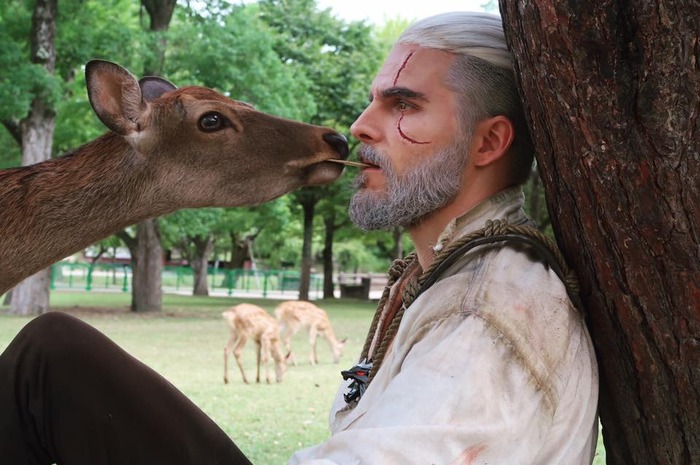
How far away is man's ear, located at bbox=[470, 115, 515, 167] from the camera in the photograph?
207cm

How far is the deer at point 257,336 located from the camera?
998 cm

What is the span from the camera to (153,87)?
380 cm

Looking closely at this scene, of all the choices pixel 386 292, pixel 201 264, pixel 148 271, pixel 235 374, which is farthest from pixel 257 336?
pixel 201 264

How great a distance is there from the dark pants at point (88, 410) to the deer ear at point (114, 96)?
116 centimetres

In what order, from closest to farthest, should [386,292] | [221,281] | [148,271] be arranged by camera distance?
[386,292], [148,271], [221,281]

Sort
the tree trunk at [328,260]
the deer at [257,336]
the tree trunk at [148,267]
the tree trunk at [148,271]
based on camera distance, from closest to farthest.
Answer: the deer at [257,336] → the tree trunk at [148,267] → the tree trunk at [148,271] → the tree trunk at [328,260]

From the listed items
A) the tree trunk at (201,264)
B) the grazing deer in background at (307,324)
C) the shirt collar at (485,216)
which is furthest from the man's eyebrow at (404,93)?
the tree trunk at (201,264)

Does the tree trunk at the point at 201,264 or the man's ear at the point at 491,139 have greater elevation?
the man's ear at the point at 491,139

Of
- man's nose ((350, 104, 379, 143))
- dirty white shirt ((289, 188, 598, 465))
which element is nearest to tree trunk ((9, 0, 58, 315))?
man's nose ((350, 104, 379, 143))

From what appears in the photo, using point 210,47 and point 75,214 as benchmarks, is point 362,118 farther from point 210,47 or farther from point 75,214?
point 210,47

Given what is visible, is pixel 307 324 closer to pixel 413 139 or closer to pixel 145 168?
pixel 145 168

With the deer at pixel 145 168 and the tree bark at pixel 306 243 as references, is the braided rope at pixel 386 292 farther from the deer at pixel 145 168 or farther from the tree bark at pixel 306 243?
the tree bark at pixel 306 243

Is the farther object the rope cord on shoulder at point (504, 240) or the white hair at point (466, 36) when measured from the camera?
the white hair at point (466, 36)

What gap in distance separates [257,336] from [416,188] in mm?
8417
